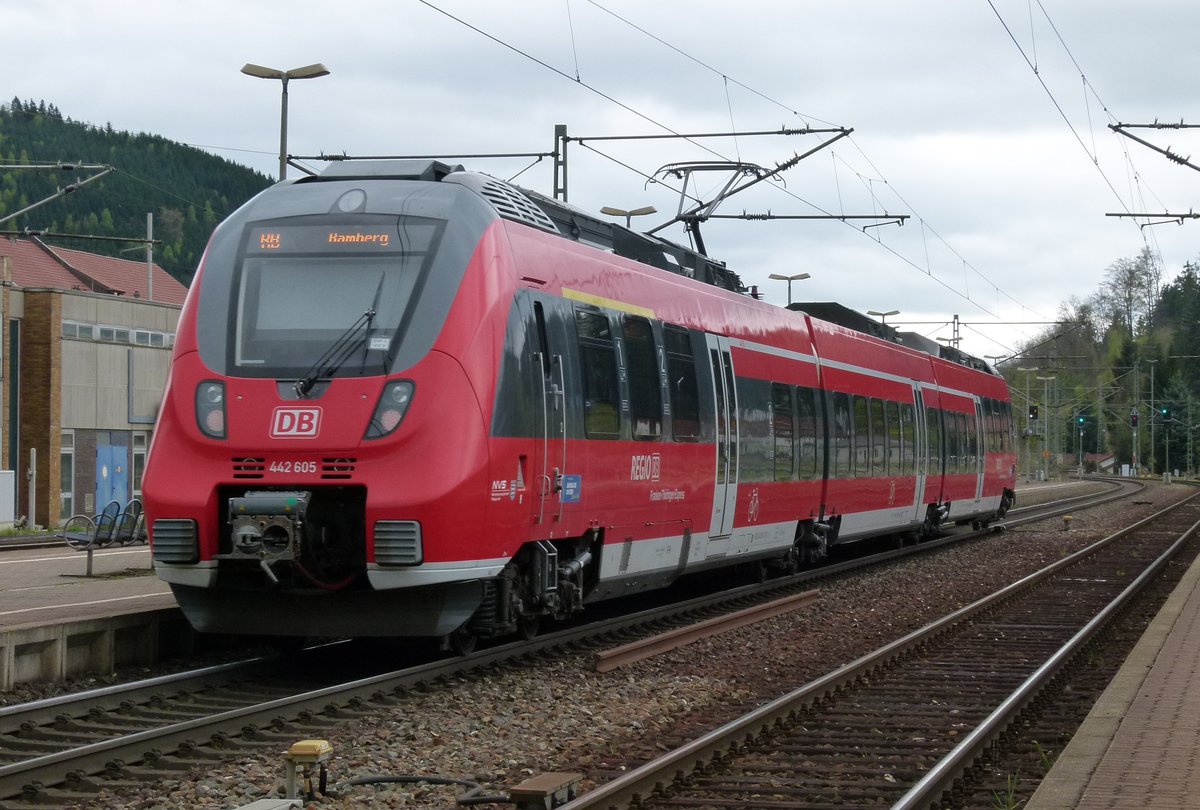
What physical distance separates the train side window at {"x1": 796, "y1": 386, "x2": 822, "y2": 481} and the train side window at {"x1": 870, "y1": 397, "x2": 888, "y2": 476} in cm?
→ 303

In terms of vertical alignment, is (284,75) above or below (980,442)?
above

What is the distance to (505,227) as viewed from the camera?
1135 centimetres

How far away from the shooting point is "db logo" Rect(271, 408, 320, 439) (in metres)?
10.4

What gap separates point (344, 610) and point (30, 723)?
2406 mm

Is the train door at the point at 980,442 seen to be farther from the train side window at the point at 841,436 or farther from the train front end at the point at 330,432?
the train front end at the point at 330,432

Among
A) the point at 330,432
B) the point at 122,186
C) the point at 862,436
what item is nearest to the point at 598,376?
the point at 330,432

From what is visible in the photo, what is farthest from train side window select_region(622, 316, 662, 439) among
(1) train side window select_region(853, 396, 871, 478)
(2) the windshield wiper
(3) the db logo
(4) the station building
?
(4) the station building

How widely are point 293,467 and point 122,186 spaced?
107983 mm

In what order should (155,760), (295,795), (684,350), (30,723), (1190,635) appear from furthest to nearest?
(684,350) → (1190,635) → (30,723) → (155,760) → (295,795)

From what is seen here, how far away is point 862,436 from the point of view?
870 inches

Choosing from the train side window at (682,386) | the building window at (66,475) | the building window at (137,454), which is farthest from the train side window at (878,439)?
the building window at (137,454)

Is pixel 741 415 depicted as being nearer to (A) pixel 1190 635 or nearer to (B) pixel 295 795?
(A) pixel 1190 635

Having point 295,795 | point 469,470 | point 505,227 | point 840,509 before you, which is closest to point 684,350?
point 505,227

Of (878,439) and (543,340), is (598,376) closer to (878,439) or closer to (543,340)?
(543,340)
